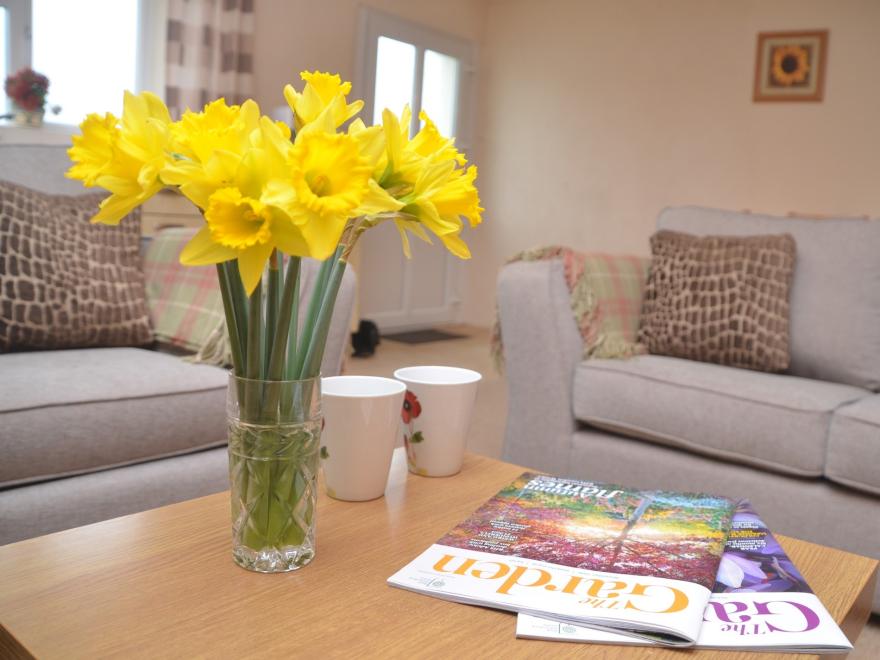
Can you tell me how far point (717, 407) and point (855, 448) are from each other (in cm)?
32

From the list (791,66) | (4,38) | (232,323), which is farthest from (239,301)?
(791,66)

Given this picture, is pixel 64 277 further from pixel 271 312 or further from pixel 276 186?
pixel 276 186

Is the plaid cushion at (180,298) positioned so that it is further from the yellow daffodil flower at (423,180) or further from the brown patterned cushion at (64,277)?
the yellow daffodil flower at (423,180)

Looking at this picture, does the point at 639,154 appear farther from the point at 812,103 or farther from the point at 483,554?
the point at 483,554

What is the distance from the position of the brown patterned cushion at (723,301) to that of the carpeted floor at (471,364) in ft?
2.34

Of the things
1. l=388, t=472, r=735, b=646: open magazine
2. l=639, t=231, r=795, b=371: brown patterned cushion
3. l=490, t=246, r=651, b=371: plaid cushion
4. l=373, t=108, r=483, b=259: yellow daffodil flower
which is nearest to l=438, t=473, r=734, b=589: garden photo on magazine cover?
l=388, t=472, r=735, b=646: open magazine

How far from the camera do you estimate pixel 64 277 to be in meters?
1.87

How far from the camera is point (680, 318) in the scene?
2.35 metres

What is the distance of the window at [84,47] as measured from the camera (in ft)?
11.8

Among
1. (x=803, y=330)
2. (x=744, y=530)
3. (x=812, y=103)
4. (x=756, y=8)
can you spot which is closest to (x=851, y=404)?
(x=803, y=330)

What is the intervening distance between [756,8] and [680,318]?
3362mm

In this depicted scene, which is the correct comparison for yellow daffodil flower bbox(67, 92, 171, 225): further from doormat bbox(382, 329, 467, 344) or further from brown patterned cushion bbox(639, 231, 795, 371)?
doormat bbox(382, 329, 467, 344)

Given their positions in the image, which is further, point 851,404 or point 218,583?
point 851,404

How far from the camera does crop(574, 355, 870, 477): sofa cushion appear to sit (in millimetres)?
1837
